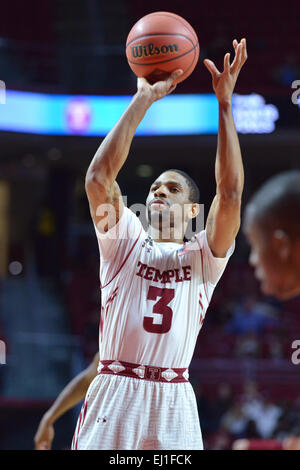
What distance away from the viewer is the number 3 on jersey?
11.4 feet

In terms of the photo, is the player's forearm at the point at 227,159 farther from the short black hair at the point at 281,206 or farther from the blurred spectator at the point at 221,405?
the blurred spectator at the point at 221,405

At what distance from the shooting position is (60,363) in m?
10.5

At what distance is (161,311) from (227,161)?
85 cm

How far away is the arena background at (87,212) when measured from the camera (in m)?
10.3

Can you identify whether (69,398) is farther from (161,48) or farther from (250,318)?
(250,318)

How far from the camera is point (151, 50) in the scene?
375 cm

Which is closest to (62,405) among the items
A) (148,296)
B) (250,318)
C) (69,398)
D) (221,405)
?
(69,398)

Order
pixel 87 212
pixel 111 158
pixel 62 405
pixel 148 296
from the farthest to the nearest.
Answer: pixel 87 212, pixel 62 405, pixel 148 296, pixel 111 158

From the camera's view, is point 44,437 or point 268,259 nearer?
point 268,259

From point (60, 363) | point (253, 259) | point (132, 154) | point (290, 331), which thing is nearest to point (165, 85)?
point (253, 259)

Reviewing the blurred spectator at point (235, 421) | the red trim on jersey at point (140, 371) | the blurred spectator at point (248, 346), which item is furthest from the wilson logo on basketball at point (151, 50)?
the blurred spectator at point (248, 346)

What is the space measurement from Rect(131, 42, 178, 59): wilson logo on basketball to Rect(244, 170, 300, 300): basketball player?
6.60ft

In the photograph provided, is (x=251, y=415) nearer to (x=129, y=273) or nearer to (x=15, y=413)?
(x=15, y=413)

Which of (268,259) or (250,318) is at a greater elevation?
(268,259)
